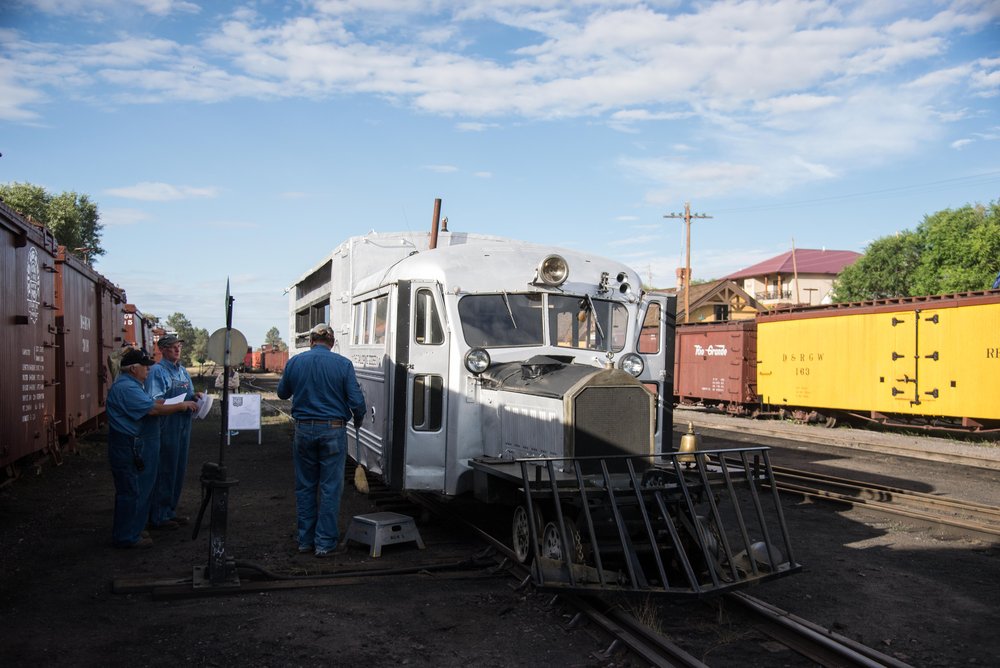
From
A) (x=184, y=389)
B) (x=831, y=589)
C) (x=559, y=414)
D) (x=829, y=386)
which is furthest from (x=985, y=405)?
(x=184, y=389)

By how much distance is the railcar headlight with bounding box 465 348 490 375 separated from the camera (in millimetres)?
7188

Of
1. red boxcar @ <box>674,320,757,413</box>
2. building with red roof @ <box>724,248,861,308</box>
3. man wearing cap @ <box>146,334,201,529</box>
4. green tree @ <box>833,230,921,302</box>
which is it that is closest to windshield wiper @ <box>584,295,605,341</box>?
man wearing cap @ <box>146,334,201,529</box>

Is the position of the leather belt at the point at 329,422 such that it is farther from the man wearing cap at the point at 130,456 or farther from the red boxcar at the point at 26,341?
the red boxcar at the point at 26,341

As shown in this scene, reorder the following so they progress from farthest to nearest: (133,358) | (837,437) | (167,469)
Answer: (837,437)
(167,469)
(133,358)

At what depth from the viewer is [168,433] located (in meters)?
8.04

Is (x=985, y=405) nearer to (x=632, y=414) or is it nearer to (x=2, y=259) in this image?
(x=632, y=414)

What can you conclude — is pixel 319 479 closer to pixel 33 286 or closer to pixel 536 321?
pixel 536 321

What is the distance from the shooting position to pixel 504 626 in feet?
17.2

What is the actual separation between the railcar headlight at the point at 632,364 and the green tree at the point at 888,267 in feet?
164

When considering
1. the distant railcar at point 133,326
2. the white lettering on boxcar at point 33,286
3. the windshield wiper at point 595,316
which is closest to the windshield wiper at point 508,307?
the windshield wiper at point 595,316

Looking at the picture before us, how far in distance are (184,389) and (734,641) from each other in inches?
227

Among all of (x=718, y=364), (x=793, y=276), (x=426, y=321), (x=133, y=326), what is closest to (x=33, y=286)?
(x=426, y=321)

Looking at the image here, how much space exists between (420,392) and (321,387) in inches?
37.3

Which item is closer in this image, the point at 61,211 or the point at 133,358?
the point at 133,358
